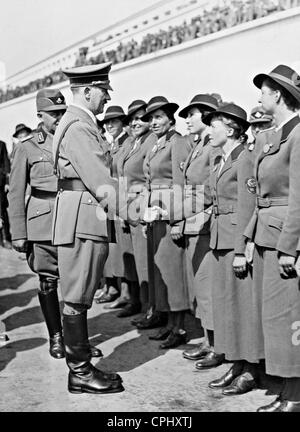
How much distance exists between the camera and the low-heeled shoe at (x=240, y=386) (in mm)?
4383

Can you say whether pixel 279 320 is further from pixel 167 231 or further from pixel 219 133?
pixel 167 231

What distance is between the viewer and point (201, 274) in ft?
17.7

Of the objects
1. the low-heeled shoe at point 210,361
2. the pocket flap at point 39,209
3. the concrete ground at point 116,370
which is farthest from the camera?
the pocket flap at point 39,209

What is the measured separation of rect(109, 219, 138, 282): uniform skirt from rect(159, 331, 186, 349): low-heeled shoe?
142cm

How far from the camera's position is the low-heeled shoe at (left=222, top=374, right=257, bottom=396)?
173 inches

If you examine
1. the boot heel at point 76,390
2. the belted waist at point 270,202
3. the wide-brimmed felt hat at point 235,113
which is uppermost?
the wide-brimmed felt hat at point 235,113

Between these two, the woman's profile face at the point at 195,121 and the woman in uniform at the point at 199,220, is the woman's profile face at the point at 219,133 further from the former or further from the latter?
the woman's profile face at the point at 195,121

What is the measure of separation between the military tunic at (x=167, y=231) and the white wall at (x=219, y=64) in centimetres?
220

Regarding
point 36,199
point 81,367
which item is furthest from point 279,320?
point 36,199

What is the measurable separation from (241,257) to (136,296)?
9.77ft

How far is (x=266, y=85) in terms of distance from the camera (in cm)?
396

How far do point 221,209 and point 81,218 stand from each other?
1070 millimetres

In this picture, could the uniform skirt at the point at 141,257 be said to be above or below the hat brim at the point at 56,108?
below

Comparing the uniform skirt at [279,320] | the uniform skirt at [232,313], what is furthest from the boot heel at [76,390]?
the uniform skirt at [279,320]
